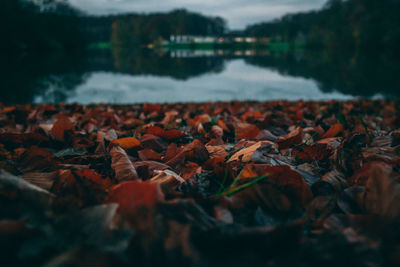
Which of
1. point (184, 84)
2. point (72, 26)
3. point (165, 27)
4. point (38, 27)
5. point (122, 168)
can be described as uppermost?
point (165, 27)

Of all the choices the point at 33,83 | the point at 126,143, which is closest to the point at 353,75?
the point at 33,83

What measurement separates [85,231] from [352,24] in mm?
50025

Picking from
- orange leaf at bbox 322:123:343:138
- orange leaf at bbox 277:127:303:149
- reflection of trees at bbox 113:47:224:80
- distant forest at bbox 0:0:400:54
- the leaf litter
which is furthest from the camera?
distant forest at bbox 0:0:400:54

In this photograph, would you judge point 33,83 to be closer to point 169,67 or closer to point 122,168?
point 169,67

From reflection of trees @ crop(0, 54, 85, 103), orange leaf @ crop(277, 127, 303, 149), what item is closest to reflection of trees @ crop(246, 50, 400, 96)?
orange leaf @ crop(277, 127, 303, 149)

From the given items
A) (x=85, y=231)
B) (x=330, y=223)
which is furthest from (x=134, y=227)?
(x=330, y=223)

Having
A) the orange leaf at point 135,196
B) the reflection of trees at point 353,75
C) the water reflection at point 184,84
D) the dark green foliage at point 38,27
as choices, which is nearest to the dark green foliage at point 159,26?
the dark green foliage at point 38,27

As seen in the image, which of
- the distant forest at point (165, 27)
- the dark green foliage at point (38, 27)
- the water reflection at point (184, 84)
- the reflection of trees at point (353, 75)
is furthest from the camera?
the distant forest at point (165, 27)

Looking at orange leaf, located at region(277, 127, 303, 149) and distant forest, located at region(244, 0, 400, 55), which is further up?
distant forest, located at region(244, 0, 400, 55)

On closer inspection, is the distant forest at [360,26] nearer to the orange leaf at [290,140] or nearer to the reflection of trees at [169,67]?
the reflection of trees at [169,67]

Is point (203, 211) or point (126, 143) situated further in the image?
point (126, 143)

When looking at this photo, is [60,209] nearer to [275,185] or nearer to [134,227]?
[134,227]

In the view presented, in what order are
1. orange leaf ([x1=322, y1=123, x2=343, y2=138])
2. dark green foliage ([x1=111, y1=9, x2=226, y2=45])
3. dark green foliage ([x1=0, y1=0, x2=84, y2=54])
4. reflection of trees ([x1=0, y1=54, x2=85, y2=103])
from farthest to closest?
dark green foliage ([x1=111, y1=9, x2=226, y2=45]), dark green foliage ([x1=0, y1=0, x2=84, y2=54]), reflection of trees ([x1=0, y1=54, x2=85, y2=103]), orange leaf ([x1=322, y1=123, x2=343, y2=138])

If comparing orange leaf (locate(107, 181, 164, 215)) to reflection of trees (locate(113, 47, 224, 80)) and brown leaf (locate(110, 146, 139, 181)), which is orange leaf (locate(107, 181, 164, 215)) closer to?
brown leaf (locate(110, 146, 139, 181))
